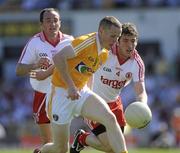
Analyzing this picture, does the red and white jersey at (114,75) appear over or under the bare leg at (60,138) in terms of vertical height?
over

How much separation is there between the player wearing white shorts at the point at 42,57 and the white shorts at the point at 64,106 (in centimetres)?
63

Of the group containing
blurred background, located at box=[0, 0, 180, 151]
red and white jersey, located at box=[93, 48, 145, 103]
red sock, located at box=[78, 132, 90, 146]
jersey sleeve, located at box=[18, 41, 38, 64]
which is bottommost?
blurred background, located at box=[0, 0, 180, 151]

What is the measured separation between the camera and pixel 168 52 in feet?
101

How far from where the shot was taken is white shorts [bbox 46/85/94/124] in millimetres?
11625

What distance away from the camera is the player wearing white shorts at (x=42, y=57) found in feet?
41.7

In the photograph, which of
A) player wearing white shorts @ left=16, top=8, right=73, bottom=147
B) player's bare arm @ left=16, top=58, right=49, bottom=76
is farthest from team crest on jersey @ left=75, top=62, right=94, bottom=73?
player's bare arm @ left=16, top=58, right=49, bottom=76

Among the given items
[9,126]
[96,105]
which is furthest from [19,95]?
[96,105]

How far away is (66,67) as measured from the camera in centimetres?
1136

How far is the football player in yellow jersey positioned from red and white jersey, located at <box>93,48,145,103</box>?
2.34 feet

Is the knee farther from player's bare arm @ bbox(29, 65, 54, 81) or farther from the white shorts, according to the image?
player's bare arm @ bbox(29, 65, 54, 81)

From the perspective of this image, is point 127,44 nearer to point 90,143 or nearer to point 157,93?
point 90,143

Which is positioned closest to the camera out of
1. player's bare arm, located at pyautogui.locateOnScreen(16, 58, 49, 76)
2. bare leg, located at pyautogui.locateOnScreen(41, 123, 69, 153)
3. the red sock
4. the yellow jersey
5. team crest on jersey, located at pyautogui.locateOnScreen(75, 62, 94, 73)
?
the yellow jersey

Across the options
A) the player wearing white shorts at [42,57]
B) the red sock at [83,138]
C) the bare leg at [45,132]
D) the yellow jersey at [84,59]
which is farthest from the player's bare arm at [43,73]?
the red sock at [83,138]

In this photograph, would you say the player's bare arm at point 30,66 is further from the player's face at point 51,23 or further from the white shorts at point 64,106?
the white shorts at point 64,106
